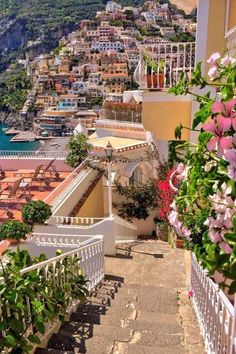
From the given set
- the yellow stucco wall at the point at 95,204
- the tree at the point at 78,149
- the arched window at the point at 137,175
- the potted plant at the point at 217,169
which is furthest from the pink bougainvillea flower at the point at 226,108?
the arched window at the point at 137,175

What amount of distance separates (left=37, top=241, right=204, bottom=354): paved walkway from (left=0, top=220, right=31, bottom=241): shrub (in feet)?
6.42

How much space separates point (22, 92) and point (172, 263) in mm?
153066

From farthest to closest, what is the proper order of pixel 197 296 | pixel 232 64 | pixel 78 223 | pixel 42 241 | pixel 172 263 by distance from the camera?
pixel 78 223, pixel 172 263, pixel 42 241, pixel 197 296, pixel 232 64

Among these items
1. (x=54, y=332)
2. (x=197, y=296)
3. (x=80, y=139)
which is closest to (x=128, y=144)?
(x=80, y=139)

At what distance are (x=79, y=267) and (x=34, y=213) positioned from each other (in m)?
2.63

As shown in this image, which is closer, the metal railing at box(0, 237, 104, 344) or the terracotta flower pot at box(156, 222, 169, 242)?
the metal railing at box(0, 237, 104, 344)

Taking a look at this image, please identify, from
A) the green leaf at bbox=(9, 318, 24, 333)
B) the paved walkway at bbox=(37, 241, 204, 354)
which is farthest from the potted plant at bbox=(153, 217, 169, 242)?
the green leaf at bbox=(9, 318, 24, 333)

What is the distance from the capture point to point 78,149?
14406 mm

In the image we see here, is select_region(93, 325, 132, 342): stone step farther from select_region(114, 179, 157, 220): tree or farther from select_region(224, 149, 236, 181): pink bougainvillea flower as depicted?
select_region(114, 179, 157, 220): tree

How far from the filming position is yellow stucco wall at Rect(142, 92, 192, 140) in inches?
306

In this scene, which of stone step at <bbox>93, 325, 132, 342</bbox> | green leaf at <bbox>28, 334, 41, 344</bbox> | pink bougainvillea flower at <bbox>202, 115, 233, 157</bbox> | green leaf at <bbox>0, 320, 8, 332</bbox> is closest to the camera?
pink bougainvillea flower at <bbox>202, 115, 233, 157</bbox>

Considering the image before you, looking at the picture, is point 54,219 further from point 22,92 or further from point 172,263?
point 22,92

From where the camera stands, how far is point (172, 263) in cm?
887

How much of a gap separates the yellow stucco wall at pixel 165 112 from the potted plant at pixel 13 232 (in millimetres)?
3401
